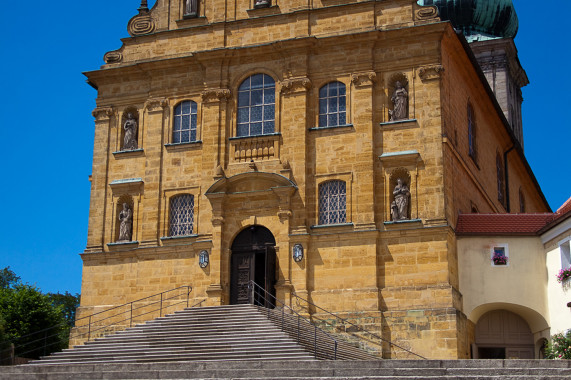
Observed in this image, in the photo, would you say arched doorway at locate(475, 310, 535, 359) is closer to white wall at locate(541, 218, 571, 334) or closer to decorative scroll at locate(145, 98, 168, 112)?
white wall at locate(541, 218, 571, 334)

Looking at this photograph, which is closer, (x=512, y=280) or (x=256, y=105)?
(x=512, y=280)

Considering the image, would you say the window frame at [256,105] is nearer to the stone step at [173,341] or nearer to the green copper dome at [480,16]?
the stone step at [173,341]

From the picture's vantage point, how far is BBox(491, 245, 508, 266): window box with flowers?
95.8 feet

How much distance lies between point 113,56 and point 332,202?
33.9ft

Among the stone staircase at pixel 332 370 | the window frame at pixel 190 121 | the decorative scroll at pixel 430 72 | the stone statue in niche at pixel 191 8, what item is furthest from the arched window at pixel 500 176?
the stone staircase at pixel 332 370

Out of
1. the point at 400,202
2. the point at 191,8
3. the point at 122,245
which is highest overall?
the point at 191,8

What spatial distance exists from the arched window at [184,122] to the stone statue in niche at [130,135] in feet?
5.13

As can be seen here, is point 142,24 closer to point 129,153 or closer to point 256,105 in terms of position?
point 129,153

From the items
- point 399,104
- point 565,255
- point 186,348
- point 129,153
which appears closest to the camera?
point 186,348

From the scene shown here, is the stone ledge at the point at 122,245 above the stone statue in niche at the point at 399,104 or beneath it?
beneath

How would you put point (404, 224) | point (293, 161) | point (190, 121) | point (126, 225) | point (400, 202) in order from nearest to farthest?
point (404, 224), point (400, 202), point (293, 161), point (126, 225), point (190, 121)

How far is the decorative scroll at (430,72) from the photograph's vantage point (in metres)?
30.0

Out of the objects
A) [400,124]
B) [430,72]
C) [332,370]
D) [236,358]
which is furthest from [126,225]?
[332,370]

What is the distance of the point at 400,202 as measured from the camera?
29.2 metres
